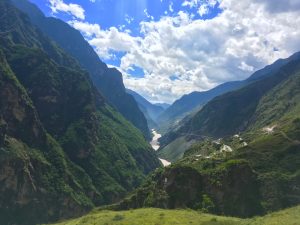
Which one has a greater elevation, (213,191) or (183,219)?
(213,191)

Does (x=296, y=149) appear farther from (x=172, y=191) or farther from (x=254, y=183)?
(x=172, y=191)

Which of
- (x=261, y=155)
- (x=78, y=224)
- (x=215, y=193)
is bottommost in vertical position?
(x=78, y=224)

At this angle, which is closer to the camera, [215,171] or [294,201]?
[294,201]

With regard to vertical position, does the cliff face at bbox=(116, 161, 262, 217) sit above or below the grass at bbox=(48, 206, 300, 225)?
above

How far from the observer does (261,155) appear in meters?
180

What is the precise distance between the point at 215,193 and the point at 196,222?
50.7 m

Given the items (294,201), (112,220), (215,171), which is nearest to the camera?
(112,220)

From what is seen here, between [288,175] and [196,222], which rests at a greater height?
[288,175]

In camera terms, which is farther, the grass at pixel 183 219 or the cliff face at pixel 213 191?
the cliff face at pixel 213 191

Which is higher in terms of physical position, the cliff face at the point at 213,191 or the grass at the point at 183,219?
the cliff face at the point at 213,191

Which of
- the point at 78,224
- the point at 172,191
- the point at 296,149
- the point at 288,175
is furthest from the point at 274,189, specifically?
the point at 78,224

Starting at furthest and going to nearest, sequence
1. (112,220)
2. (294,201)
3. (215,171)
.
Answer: (215,171) → (294,201) → (112,220)

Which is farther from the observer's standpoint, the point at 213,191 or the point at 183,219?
the point at 213,191

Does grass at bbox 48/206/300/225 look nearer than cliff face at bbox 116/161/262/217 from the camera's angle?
Yes
